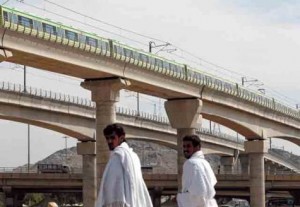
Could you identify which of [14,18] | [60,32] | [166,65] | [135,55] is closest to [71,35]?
[60,32]

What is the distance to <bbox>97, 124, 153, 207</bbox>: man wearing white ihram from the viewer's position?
7.91 m

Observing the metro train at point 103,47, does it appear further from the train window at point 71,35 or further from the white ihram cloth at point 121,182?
the white ihram cloth at point 121,182

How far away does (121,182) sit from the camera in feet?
26.1

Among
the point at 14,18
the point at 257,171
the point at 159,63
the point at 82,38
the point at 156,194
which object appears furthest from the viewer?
the point at 156,194

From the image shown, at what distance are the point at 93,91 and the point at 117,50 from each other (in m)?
2.71

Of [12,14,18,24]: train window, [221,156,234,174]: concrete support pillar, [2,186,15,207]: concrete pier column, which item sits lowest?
[2,186,15,207]: concrete pier column

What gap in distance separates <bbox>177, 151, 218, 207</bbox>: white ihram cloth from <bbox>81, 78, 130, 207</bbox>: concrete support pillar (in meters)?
29.0

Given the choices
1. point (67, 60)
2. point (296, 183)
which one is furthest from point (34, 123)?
point (296, 183)

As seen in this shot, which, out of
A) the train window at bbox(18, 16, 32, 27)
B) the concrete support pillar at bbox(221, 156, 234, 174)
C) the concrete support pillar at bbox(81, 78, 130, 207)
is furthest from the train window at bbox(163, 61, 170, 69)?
the concrete support pillar at bbox(221, 156, 234, 174)

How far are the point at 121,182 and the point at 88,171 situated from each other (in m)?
51.5

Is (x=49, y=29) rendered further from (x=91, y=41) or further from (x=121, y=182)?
(x=121, y=182)

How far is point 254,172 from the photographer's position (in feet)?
207

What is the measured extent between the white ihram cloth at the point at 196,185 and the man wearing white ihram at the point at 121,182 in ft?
2.91

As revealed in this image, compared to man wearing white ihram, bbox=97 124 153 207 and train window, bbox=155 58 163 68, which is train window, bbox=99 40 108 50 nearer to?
train window, bbox=155 58 163 68
